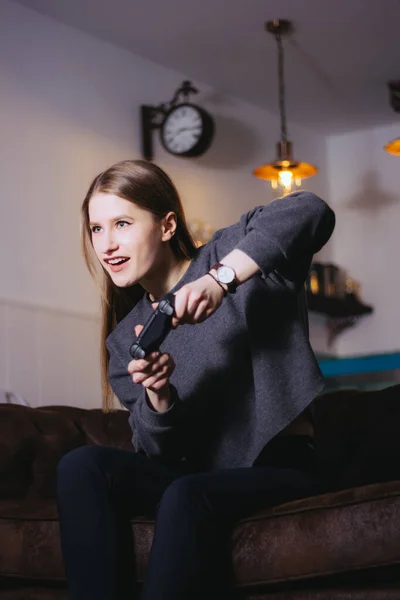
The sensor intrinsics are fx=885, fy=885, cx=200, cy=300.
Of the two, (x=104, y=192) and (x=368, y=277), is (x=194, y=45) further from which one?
(x=104, y=192)

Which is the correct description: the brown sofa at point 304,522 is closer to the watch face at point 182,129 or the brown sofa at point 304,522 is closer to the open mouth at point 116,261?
the open mouth at point 116,261

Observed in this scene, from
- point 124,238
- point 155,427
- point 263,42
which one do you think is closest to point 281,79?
point 263,42

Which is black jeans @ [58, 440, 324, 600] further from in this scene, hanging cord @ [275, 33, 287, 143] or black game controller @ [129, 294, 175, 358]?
hanging cord @ [275, 33, 287, 143]

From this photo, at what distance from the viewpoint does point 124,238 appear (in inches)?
66.4

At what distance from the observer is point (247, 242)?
5.07 ft

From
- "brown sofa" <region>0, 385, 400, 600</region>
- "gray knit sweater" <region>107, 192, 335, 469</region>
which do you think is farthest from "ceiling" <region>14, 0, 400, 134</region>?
"gray knit sweater" <region>107, 192, 335, 469</region>

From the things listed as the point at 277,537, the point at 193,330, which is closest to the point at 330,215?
the point at 193,330

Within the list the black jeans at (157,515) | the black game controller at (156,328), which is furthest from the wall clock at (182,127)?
the black game controller at (156,328)

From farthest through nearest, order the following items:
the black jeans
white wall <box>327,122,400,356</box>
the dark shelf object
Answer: white wall <box>327,122,400,356</box>, the dark shelf object, the black jeans

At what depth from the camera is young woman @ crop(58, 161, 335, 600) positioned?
1.45m

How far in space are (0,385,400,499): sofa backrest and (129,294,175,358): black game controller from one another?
0.92m

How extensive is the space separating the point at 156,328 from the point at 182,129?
10.1 feet

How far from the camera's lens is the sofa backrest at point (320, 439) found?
7.10 feet

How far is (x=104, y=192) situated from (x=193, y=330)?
12.7 inches
